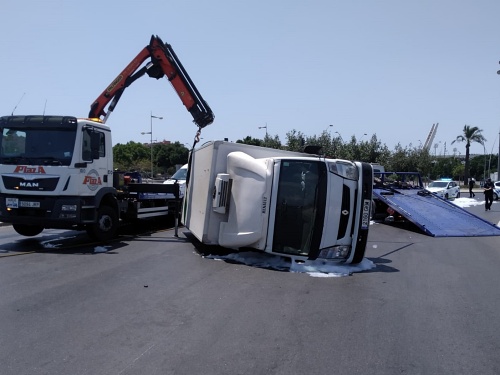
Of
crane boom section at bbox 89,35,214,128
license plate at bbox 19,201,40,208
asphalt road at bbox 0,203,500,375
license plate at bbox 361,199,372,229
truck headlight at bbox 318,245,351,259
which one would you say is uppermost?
crane boom section at bbox 89,35,214,128

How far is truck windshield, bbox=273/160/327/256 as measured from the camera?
27.1ft

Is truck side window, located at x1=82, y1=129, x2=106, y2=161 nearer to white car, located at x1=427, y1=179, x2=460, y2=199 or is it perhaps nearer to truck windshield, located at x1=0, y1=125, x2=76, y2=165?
truck windshield, located at x1=0, y1=125, x2=76, y2=165

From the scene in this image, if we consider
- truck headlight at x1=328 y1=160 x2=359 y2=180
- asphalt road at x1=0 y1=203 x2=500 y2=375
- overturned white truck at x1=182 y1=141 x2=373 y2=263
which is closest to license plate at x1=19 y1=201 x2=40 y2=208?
asphalt road at x1=0 y1=203 x2=500 y2=375

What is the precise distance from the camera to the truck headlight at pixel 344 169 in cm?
840

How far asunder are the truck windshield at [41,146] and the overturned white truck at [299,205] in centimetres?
371

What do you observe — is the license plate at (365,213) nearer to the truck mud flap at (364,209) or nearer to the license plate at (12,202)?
the truck mud flap at (364,209)

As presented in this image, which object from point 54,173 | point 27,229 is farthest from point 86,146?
point 27,229

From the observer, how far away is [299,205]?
8438 mm

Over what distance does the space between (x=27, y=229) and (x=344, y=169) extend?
832 cm

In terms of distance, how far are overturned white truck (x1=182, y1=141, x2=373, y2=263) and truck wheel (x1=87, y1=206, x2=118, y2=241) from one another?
3679 millimetres

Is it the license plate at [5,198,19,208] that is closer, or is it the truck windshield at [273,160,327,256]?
the truck windshield at [273,160,327,256]

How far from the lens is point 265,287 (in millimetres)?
7363

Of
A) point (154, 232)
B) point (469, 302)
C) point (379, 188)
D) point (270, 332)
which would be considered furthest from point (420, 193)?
point (270, 332)

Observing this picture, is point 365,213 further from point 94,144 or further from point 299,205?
point 94,144
